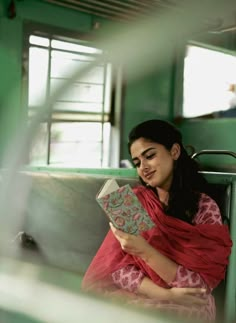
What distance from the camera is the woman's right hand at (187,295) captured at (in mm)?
1120

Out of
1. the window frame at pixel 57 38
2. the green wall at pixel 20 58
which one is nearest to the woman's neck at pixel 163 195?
the green wall at pixel 20 58

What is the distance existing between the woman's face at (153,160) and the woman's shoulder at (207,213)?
129 millimetres

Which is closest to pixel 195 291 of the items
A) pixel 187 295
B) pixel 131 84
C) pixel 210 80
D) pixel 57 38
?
pixel 187 295

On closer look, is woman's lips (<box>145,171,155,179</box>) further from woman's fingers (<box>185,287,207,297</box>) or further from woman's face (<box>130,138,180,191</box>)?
woman's fingers (<box>185,287,207,297</box>)

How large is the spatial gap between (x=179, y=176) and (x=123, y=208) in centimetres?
27

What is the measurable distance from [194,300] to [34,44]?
2323mm

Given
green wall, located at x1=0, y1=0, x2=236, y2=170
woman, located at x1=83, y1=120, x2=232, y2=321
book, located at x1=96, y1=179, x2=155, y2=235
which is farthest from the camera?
green wall, located at x1=0, y1=0, x2=236, y2=170

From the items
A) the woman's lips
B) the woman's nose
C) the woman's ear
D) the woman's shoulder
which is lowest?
the woman's shoulder

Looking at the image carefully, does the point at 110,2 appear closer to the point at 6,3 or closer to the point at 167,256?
the point at 6,3

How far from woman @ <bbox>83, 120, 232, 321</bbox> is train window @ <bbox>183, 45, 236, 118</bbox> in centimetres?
274

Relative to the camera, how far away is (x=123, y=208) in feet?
3.41

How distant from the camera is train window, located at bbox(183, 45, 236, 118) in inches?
154

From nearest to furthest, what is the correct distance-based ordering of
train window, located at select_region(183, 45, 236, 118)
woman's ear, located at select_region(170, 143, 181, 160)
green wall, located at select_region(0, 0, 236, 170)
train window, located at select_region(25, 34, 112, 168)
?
woman's ear, located at select_region(170, 143, 181, 160)
train window, located at select_region(25, 34, 112, 168)
green wall, located at select_region(0, 0, 236, 170)
train window, located at select_region(183, 45, 236, 118)

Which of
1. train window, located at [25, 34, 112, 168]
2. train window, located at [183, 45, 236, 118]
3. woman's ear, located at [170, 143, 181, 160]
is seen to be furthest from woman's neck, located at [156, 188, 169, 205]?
train window, located at [183, 45, 236, 118]
